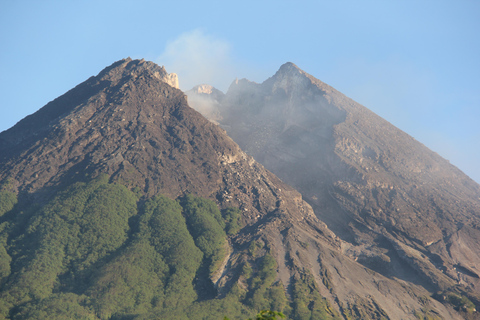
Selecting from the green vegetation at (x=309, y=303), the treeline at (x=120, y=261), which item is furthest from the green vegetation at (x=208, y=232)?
the green vegetation at (x=309, y=303)

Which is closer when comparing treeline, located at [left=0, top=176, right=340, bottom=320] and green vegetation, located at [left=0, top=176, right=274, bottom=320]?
green vegetation, located at [left=0, top=176, right=274, bottom=320]

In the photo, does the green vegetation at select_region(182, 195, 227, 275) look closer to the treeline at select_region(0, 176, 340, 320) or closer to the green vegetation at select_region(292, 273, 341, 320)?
the treeline at select_region(0, 176, 340, 320)

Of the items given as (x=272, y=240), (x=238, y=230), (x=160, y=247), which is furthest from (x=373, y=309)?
(x=160, y=247)

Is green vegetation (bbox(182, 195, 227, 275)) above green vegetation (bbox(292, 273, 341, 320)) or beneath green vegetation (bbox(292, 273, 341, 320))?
above

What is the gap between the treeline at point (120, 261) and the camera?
151 m

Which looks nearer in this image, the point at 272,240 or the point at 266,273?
the point at 266,273

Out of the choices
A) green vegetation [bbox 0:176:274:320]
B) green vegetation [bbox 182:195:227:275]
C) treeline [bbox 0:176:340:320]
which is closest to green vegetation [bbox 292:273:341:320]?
treeline [bbox 0:176:340:320]

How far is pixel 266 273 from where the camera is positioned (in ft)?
552

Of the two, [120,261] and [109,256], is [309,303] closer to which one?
[120,261]

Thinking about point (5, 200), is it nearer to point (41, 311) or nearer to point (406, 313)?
point (41, 311)

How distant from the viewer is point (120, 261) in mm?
164875

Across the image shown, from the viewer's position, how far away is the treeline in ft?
494

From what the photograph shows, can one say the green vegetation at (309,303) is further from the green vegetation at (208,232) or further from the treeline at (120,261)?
the green vegetation at (208,232)

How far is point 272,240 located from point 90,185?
65356 mm
